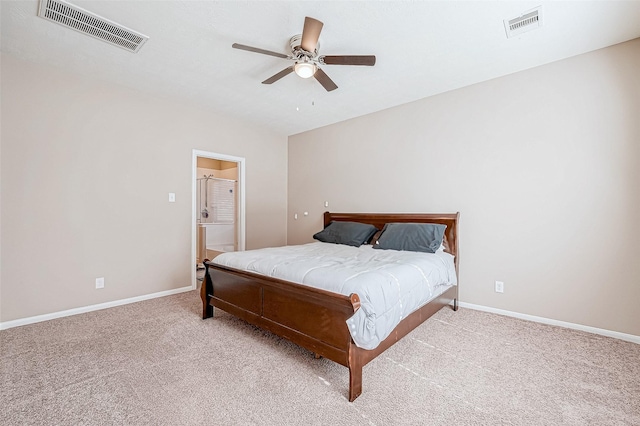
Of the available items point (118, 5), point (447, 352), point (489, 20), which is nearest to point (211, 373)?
point (447, 352)

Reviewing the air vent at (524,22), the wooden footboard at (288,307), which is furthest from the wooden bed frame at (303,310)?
the air vent at (524,22)

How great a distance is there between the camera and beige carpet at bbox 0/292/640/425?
162cm

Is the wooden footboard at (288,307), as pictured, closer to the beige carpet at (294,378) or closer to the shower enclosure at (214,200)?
the beige carpet at (294,378)

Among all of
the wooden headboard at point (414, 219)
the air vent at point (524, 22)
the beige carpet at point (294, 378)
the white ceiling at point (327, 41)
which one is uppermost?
the air vent at point (524, 22)

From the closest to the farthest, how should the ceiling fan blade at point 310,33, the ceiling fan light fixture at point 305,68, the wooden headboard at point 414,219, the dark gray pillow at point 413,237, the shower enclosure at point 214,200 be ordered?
the ceiling fan blade at point 310,33
the ceiling fan light fixture at point 305,68
the dark gray pillow at point 413,237
the wooden headboard at point 414,219
the shower enclosure at point 214,200

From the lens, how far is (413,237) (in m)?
3.33

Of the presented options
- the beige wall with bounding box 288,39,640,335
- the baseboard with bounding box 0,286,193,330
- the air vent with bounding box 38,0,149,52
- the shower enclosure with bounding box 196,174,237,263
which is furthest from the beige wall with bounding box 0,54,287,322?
the beige wall with bounding box 288,39,640,335

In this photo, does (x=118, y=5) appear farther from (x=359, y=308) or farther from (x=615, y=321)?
(x=615, y=321)

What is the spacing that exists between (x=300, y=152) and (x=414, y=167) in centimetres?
226

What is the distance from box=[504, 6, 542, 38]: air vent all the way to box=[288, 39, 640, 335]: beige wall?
2.69ft

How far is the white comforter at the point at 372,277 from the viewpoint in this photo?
1.82m

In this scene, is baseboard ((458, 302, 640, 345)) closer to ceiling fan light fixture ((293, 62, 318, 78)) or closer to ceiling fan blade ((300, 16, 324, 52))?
ceiling fan light fixture ((293, 62, 318, 78))

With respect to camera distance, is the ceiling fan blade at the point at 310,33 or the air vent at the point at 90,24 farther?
the air vent at the point at 90,24

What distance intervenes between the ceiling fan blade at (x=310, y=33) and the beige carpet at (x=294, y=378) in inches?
96.4
